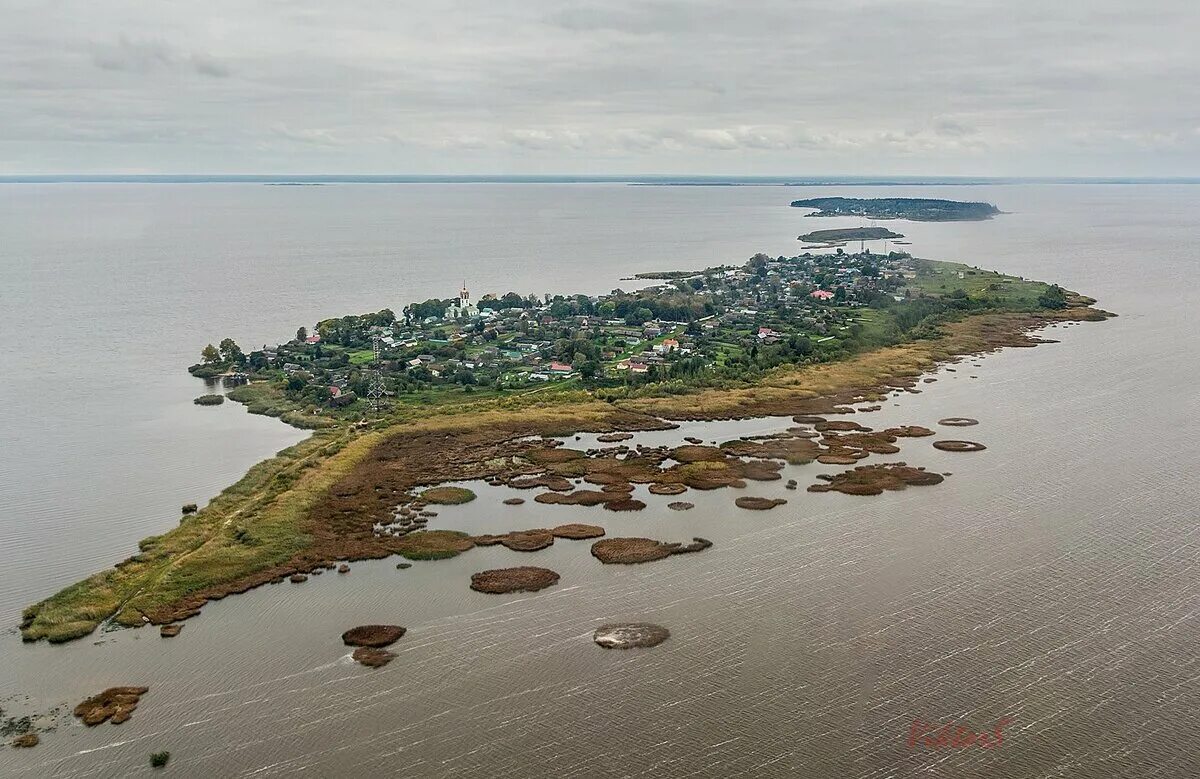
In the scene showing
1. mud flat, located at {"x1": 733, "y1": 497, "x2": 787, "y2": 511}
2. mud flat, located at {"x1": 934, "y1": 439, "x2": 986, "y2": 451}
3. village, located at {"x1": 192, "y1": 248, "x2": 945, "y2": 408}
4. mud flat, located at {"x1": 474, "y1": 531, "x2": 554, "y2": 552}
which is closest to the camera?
mud flat, located at {"x1": 474, "y1": 531, "x2": 554, "y2": 552}

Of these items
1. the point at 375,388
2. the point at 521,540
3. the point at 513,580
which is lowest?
the point at 513,580

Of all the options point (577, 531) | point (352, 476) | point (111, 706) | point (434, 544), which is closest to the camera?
point (111, 706)

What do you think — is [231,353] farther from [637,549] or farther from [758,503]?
[758,503]

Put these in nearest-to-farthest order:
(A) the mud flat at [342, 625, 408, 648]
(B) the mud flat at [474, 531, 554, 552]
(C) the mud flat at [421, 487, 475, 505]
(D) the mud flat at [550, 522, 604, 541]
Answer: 1. (A) the mud flat at [342, 625, 408, 648]
2. (B) the mud flat at [474, 531, 554, 552]
3. (D) the mud flat at [550, 522, 604, 541]
4. (C) the mud flat at [421, 487, 475, 505]

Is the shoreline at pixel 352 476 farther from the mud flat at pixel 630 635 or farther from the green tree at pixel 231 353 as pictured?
the green tree at pixel 231 353

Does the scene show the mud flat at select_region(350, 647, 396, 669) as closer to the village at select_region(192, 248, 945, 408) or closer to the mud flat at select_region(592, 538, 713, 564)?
the mud flat at select_region(592, 538, 713, 564)

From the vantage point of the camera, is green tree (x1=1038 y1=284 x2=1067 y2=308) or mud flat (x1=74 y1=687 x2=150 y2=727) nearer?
mud flat (x1=74 y1=687 x2=150 y2=727)

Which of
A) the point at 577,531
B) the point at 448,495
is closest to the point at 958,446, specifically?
the point at 577,531

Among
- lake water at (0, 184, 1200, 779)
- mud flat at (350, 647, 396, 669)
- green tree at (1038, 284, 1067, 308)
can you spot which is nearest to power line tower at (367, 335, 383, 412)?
lake water at (0, 184, 1200, 779)
